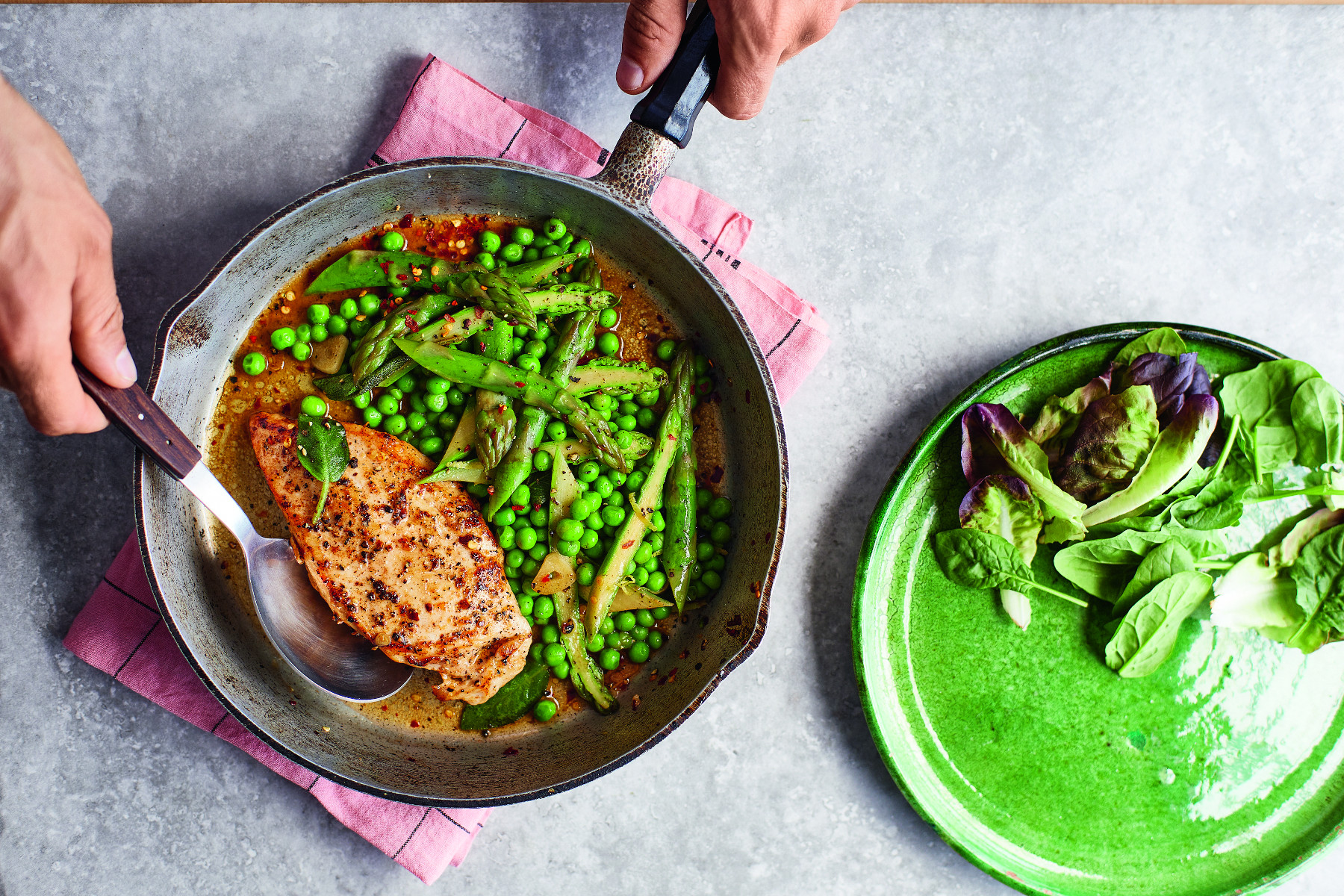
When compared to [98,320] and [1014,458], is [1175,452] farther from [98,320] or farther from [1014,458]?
[98,320]

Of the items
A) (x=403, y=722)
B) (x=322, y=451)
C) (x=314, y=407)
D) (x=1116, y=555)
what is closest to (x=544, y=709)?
(x=403, y=722)

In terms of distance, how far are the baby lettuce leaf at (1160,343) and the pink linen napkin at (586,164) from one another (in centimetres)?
119

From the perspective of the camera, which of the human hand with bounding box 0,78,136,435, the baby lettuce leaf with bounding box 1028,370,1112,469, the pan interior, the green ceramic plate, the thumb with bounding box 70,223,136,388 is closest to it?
the human hand with bounding box 0,78,136,435

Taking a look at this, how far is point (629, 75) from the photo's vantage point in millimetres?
2854

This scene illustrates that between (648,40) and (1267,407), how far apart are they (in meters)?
2.72

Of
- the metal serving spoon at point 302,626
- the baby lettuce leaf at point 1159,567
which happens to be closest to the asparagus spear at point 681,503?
the metal serving spoon at point 302,626

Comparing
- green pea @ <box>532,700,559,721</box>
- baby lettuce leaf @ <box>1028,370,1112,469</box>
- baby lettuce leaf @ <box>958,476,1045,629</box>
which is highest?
baby lettuce leaf @ <box>1028,370,1112,469</box>

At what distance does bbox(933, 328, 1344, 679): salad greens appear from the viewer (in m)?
2.96

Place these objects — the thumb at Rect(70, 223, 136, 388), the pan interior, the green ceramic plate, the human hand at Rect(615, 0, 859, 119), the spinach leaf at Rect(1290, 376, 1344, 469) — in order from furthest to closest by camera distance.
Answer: the green ceramic plate < the spinach leaf at Rect(1290, 376, 1344, 469) < the pan interior < the human hand at Rect(615, 0, 859, 119) < the thumb at Rect(70, 223, 136, 388)

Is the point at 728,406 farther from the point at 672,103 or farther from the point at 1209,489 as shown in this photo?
the point at 1209,489

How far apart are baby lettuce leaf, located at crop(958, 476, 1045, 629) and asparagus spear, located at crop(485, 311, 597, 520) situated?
1.62 metres

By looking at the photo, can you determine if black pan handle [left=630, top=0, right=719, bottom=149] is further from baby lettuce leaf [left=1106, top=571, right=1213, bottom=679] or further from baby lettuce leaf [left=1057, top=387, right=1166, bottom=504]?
baby lettuce leaf [left=1106, top=571, right=1213, bottom=679]

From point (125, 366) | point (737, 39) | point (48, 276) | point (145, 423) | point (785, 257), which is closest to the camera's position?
point (48, 276)

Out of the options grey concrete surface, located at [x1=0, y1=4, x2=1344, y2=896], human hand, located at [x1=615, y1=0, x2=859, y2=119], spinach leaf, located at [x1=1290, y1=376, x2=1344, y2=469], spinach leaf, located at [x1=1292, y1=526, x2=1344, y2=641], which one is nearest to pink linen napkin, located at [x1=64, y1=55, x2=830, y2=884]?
grey concrete surface, located at [x1=0, y1=4, x2=1344, y2=896]
